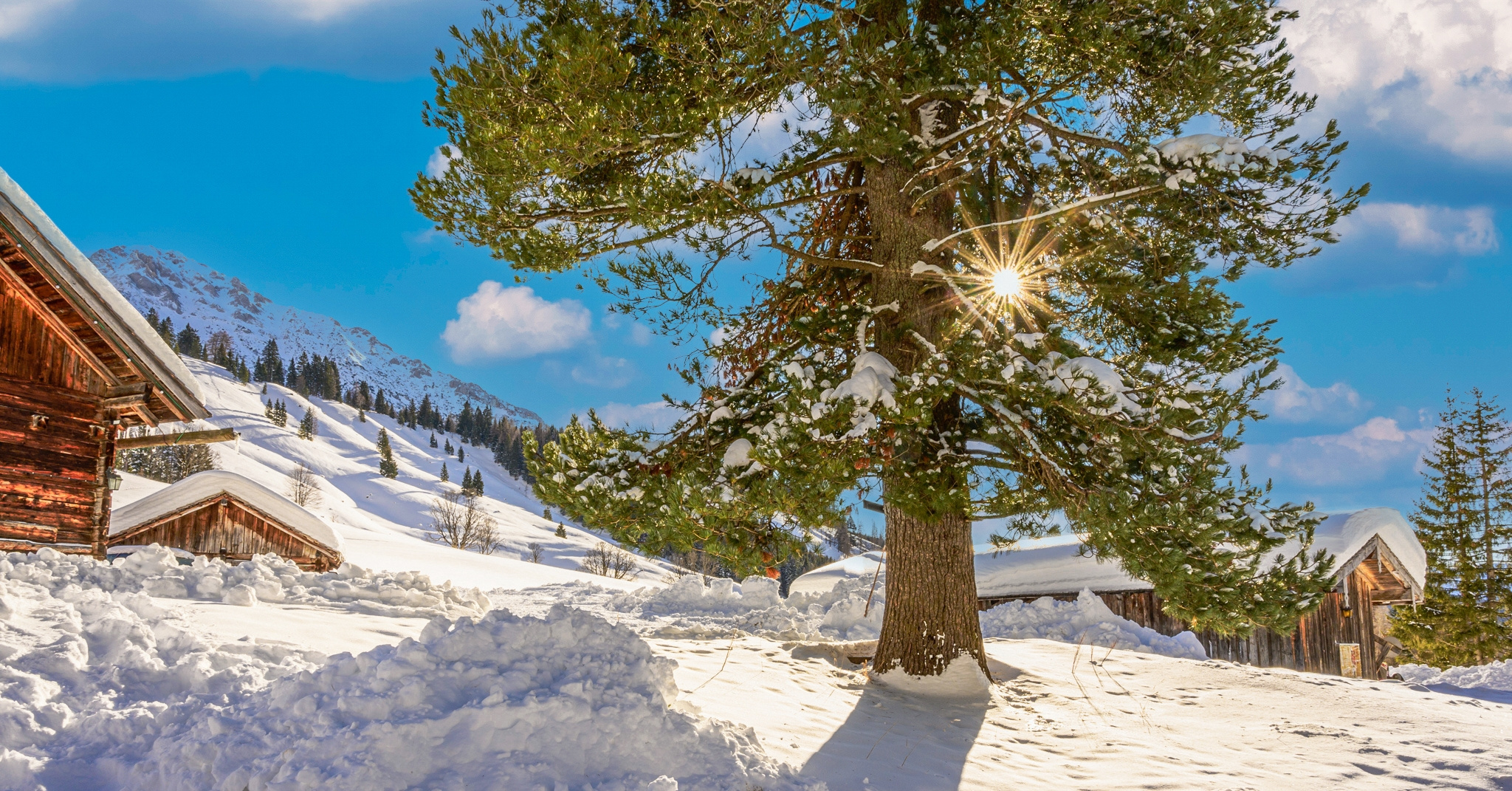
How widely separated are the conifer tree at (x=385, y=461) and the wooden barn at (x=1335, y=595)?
89.6 m

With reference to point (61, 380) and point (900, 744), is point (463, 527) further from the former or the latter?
point (900, 744)

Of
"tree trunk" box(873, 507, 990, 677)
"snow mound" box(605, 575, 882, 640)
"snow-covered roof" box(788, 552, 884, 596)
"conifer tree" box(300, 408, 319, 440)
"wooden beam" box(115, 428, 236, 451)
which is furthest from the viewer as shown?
"conifer tree" box(300, 408, 319, 440)

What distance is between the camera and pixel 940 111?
9180 mm

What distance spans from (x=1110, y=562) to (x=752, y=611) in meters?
11.3

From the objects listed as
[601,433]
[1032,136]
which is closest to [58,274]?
[601,433]

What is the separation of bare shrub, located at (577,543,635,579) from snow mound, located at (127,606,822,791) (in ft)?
187

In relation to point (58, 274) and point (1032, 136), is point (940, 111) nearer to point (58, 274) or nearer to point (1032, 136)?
point (1032, 136)

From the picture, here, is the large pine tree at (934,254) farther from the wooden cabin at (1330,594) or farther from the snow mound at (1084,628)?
the wooden cabin at (1330,594)

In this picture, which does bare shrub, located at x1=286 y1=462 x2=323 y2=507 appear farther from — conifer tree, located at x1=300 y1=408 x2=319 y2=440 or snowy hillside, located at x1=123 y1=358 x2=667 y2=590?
conifer tree, located at x1=300 y1=408 x2=319 y2=440

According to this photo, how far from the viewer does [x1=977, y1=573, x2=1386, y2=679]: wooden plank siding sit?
19203 mm

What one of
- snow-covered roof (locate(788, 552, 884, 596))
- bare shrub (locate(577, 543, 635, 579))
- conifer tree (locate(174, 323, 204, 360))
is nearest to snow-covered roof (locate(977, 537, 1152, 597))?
snow-covered roof (locate(788, 552, 884, 596))

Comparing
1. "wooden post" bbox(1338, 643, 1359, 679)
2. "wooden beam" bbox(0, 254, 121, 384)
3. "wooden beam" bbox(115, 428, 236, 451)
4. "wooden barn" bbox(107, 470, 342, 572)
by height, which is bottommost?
"wooden post" bbox(1338, 643, 1359, 679)

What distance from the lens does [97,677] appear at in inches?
204

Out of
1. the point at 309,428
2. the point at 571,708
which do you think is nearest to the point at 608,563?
the point at 309,428
